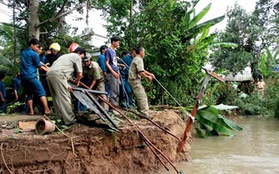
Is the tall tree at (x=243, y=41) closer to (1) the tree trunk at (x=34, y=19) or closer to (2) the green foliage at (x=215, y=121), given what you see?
(2) the green foliage at (x=215, y=121)

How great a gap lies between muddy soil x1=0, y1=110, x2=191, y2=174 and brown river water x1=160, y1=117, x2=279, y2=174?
738 mm

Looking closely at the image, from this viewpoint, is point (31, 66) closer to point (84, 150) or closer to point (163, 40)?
point (84, 150)

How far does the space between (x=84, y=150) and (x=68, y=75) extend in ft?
4.14

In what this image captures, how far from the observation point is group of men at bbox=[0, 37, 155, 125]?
18.2ft

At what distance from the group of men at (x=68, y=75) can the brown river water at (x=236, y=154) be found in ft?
5.89

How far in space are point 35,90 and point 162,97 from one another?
5852 mm

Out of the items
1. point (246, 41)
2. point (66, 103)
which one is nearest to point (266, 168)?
point (66, 103)

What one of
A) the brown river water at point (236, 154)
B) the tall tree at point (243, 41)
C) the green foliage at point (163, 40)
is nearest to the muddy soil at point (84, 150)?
the brown river water at point (236, 154)

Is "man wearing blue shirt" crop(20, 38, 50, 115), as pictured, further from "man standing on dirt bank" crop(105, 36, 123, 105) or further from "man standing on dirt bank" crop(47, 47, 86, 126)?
"man standing on dirt bank" crop(105, 36, 123, 105)

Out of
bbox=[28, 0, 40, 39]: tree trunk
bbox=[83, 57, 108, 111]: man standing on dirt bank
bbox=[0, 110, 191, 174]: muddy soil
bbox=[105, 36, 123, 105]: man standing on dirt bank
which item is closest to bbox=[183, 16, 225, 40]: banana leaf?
bbox=[28, 0, 40, 39]: tree trunk

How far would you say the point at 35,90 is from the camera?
22.0 feet

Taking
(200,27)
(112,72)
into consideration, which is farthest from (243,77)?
(112,72)

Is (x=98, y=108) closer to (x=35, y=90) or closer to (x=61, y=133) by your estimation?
(x=61, y=133)

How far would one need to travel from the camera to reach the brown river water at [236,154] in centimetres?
716
